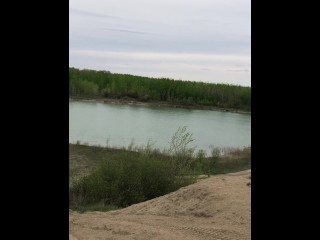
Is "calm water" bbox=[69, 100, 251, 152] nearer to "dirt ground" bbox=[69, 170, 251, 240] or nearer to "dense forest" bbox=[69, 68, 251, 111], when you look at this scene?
"dense forest" bbox=[69, 68, 251, 111]

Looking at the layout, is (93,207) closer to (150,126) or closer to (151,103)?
(150,126)

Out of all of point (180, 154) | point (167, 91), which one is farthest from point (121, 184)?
point (167, 91)

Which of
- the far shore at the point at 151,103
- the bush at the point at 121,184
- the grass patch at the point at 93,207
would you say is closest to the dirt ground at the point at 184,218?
the grass patch at the point at 93,207

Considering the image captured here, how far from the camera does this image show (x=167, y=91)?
1320 inches

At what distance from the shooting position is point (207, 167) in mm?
14594

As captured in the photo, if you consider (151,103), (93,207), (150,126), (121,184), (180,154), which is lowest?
(93,207)

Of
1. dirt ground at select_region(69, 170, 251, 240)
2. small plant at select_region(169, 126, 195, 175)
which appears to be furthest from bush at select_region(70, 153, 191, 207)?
small plant at select_region(169, 126, 195, 175)

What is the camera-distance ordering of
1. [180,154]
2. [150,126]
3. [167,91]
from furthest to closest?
[167,91]
[150,126]
[180,154]

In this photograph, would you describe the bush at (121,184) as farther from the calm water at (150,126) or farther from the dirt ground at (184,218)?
the calm water at (150,126)

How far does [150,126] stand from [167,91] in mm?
11979

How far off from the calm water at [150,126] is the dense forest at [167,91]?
7.03ft

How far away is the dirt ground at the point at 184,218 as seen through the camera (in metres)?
6.77
